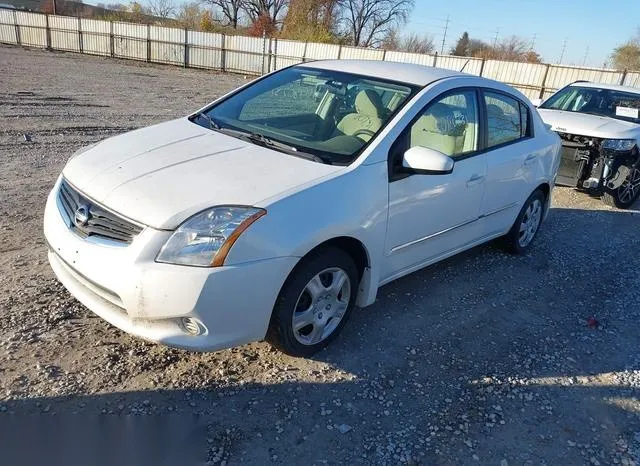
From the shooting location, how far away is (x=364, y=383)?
2.96 m

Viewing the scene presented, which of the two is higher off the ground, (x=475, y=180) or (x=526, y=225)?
(x=475, y=180)

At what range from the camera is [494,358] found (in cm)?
336

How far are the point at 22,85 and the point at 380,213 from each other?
14.3m

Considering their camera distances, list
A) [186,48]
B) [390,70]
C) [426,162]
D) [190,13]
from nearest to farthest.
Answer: [426,162], [390,70], [186,48], [190,13]

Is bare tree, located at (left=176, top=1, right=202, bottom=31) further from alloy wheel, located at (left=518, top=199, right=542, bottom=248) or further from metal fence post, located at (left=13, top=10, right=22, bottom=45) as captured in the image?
alloy wheel, located at (left=518, top=199, right=542, bottom=248)

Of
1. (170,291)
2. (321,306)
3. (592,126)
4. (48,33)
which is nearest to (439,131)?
(321,306)

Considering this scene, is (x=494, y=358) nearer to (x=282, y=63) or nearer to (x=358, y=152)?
(x=358, y=152)

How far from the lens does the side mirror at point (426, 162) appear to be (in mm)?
3115

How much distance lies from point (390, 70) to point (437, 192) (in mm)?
1059

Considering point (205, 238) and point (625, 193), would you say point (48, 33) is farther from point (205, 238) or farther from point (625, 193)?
point (205, 238)

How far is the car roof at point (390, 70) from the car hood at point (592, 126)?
4.05 meters

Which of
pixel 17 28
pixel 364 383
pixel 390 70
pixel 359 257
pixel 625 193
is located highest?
pixel 390 70

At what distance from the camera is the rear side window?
416 cm

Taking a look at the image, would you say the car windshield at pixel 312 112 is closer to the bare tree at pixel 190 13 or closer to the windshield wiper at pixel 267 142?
the windshield wiper at pixel 267 142
